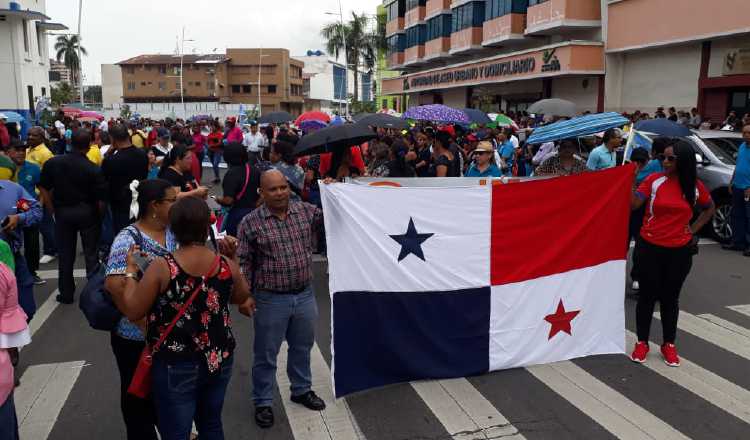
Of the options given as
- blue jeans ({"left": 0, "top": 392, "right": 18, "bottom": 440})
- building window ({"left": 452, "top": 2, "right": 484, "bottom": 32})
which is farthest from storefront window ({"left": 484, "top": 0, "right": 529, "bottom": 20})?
blue jeans ({"left": 0, "top": 392, "right": 18, "bottom": 440})

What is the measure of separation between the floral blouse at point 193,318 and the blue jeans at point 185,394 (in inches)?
2.0

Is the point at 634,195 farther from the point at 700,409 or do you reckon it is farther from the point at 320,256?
the point at 320,256

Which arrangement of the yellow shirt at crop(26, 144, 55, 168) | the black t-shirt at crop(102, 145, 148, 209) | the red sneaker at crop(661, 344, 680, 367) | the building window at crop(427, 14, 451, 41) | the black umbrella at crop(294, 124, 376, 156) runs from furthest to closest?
the building window at crop(427, 14, 451, 41)
the yellow shirt at crop(26, 144, 55, 168)
the black t-shirt at crop(102, 145, 148, 209)
the black umbrella at crop(294, 124, 376, 156)
the red sneaker at crop(661, 344, 680, 367)

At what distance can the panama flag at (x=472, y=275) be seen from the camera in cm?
460

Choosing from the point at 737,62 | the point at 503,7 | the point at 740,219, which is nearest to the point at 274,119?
the point at 740,219

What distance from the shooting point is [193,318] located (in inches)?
113

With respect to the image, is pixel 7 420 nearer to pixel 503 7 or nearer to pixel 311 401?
pixel 311 401

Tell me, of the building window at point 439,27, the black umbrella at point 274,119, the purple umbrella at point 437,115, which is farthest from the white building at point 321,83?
the purple umbrella at point 437,115

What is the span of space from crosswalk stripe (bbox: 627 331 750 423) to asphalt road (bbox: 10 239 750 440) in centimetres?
1

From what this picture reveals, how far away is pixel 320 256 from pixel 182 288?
691 centimetres

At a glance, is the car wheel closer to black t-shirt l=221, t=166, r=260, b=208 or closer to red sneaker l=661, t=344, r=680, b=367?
red sneaker l=661, t=344, r=680, b=367

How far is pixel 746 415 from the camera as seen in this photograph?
4449mm

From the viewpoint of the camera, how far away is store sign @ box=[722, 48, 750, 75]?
61.8 feet

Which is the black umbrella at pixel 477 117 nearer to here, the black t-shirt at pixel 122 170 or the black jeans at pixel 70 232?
the black t-shirt at pixel 122 170
